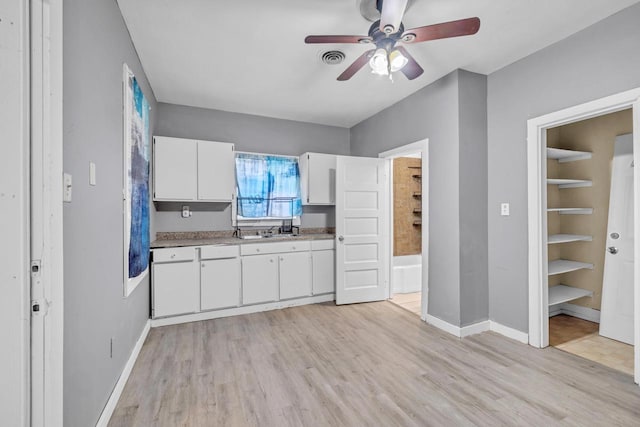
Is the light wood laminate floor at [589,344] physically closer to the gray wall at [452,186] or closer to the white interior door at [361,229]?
the gray wall at [452,186]

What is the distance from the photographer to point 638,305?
2010 millimetres

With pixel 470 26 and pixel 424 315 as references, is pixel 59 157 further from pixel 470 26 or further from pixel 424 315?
pixel 424 315

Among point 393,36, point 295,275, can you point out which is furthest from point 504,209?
point 295,275

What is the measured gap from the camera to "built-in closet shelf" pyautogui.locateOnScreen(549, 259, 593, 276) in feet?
9.71

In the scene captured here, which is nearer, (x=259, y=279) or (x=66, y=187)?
(x=66, y=187)

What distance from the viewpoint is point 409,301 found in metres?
4.02

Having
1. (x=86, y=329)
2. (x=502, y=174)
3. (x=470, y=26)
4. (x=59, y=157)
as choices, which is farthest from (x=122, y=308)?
(x=502, y=174)

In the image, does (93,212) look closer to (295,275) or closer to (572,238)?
(295,275)

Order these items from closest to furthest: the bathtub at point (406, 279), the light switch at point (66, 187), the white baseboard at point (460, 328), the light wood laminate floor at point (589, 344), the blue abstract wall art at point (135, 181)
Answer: the light switch at point (66, 187)
the blue abstract wall art at point (135, 181)
the light wood laminate floor at point (589, 344)
the white baseboard at point (460, 328)
the bathtub at point (406, 279)

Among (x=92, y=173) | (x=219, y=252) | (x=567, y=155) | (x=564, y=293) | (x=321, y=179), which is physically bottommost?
(x=564, y=293)

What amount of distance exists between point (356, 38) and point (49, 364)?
2269 mm

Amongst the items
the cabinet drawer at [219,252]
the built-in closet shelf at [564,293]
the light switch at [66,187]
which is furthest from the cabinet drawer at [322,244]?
the light switch at [66,187]

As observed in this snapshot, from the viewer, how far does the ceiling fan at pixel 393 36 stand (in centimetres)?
170

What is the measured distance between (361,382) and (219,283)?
2.01 meters
